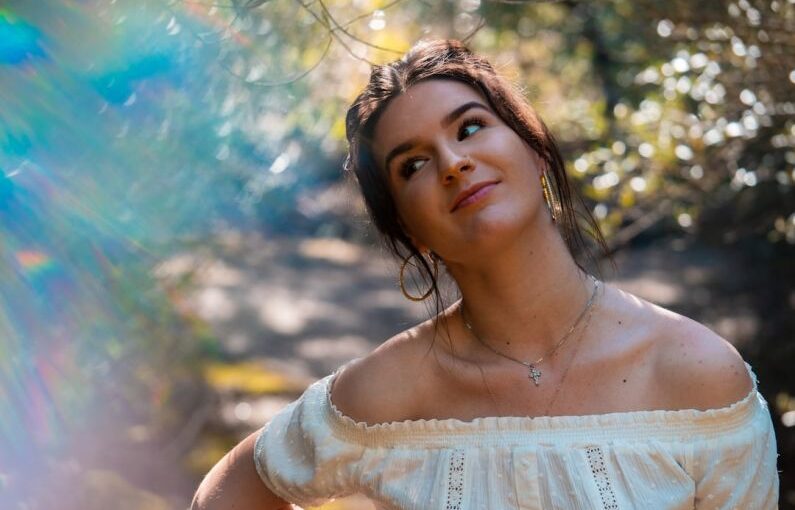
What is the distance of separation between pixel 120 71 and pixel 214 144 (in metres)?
0.90

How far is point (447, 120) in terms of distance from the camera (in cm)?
227

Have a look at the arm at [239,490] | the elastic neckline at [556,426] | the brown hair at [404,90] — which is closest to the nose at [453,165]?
the brown hair at [404,90]

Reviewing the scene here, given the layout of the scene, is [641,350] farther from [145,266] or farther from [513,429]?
[145,266]

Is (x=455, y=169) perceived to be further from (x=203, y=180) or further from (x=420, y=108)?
(x=203, y=180)

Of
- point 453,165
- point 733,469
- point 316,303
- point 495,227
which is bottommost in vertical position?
point 316,303

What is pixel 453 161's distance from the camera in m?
2.20

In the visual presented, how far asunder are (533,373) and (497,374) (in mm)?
78

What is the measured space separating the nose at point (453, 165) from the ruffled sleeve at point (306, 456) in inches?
22.3

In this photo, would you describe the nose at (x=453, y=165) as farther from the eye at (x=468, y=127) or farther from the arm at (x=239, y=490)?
the arm at (x=239, y=490)

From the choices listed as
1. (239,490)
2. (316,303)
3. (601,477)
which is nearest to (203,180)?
(239,490)

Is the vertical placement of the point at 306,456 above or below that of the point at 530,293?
below

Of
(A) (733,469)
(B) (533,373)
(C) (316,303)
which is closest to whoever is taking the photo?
(A) (733,469)

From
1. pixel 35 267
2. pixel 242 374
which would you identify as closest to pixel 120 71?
pixel 35 267

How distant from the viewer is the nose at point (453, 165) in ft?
7.20
